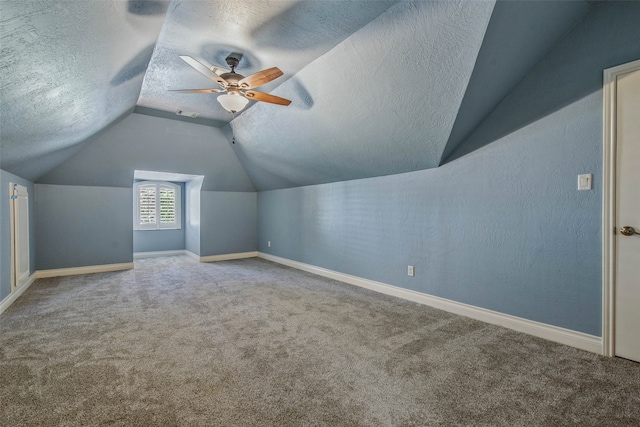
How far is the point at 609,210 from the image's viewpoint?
7.44 feet

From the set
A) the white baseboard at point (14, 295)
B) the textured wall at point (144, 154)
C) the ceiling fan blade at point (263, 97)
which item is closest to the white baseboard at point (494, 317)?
the ceiling fan blade at point (263, 97)

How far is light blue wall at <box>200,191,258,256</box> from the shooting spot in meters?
6.67

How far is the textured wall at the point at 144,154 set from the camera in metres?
4.91

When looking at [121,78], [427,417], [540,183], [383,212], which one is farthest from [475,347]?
[121,78]

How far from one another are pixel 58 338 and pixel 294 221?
3947 mm

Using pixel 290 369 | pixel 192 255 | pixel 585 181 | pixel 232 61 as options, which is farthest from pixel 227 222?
pixel 585 181

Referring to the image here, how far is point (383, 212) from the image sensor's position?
13.7ft

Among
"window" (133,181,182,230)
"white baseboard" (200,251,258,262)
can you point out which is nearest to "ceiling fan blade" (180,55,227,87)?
"white baseboard" (200,251,258,262)

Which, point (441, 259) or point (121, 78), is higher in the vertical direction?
point (121, 78)

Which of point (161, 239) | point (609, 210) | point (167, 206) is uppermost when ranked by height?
point (167, 206)

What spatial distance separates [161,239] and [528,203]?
7.66 meters

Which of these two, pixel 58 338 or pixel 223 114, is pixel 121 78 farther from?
pixel 58 338

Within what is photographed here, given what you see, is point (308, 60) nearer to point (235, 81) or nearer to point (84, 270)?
point (235, 81)

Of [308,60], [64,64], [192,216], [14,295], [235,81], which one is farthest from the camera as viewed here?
[192,216]
